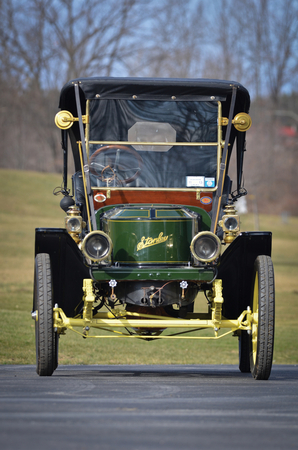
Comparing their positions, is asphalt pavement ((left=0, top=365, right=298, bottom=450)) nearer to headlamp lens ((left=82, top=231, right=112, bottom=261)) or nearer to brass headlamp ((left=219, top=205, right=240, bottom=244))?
headlamp lens ((left=82, top=231, right=112, bottom=261))

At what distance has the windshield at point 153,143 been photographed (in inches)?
348

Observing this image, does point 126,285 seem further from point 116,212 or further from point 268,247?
point 268,247

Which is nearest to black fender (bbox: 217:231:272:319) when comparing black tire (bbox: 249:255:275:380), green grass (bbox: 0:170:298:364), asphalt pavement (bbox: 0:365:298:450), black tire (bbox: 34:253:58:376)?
black tire (bbox: 249:255:275:380)

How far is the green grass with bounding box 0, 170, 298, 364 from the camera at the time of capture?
12.6m

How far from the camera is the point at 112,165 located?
8.86m

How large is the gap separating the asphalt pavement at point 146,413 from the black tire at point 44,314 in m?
0.24

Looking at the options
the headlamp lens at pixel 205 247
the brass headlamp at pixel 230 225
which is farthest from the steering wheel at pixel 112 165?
the headlamp lens at pixel 205 247

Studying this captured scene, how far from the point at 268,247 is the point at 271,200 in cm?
5050

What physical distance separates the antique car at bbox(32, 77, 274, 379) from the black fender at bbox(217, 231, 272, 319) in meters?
0.01

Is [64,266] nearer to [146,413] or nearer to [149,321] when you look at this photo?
[149,321]

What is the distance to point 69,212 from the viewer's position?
8.67 m

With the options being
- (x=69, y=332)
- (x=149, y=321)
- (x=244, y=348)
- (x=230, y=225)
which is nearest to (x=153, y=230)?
(x=149, y=321)

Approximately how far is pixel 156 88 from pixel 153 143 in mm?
657

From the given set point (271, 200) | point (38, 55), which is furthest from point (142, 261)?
point (271, 200)
